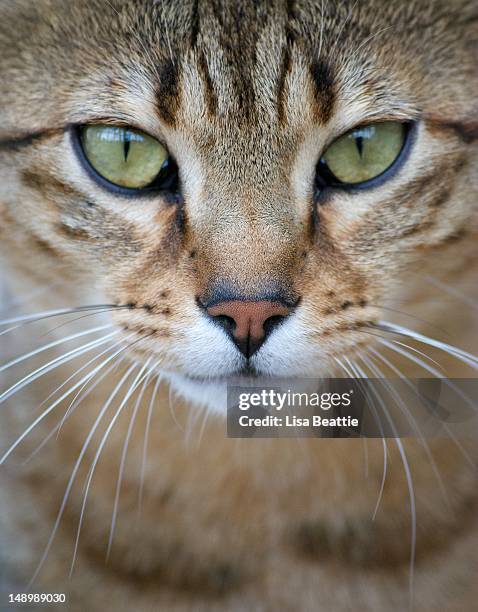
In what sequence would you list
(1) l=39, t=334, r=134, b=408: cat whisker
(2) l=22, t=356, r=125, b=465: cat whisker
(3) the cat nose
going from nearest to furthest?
1. (3) the cat nose
2. (1) l=39, t=334, r=134, b=408: cat whisker
3. (2) l=22, t=356, r=125, b=465: cat whisker

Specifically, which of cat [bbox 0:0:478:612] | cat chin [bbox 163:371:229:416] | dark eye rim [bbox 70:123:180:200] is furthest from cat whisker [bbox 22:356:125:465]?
dark eye rim [bbox 70:123:180:200]

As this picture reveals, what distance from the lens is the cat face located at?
691mm

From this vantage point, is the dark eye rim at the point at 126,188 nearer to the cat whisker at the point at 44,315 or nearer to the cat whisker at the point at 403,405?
the cat whisker at the point at 44,315

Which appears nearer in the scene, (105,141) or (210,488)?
(105,141)

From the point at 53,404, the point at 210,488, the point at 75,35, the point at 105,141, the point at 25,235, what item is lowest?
the point at 210,488

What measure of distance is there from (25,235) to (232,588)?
509 millimetres

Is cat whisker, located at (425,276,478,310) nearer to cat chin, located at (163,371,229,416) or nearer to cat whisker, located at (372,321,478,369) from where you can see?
cat whisker, located at (372,321,478,369)

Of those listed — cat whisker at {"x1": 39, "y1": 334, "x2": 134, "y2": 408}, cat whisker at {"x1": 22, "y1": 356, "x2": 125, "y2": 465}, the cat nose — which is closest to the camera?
the cat nose

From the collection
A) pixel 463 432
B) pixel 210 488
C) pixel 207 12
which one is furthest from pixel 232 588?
pixel 207 12

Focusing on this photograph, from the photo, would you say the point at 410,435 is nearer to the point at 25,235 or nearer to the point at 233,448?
the point at 233,448

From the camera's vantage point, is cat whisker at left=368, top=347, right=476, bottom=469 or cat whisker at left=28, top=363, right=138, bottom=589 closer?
cat whisker at left=368, top=347, right=476, bottom=469

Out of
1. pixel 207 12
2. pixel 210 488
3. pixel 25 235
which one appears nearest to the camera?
pixel 207 12

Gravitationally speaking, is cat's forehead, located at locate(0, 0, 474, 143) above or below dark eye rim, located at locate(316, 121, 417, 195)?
above

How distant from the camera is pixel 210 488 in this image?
92 centimetres
